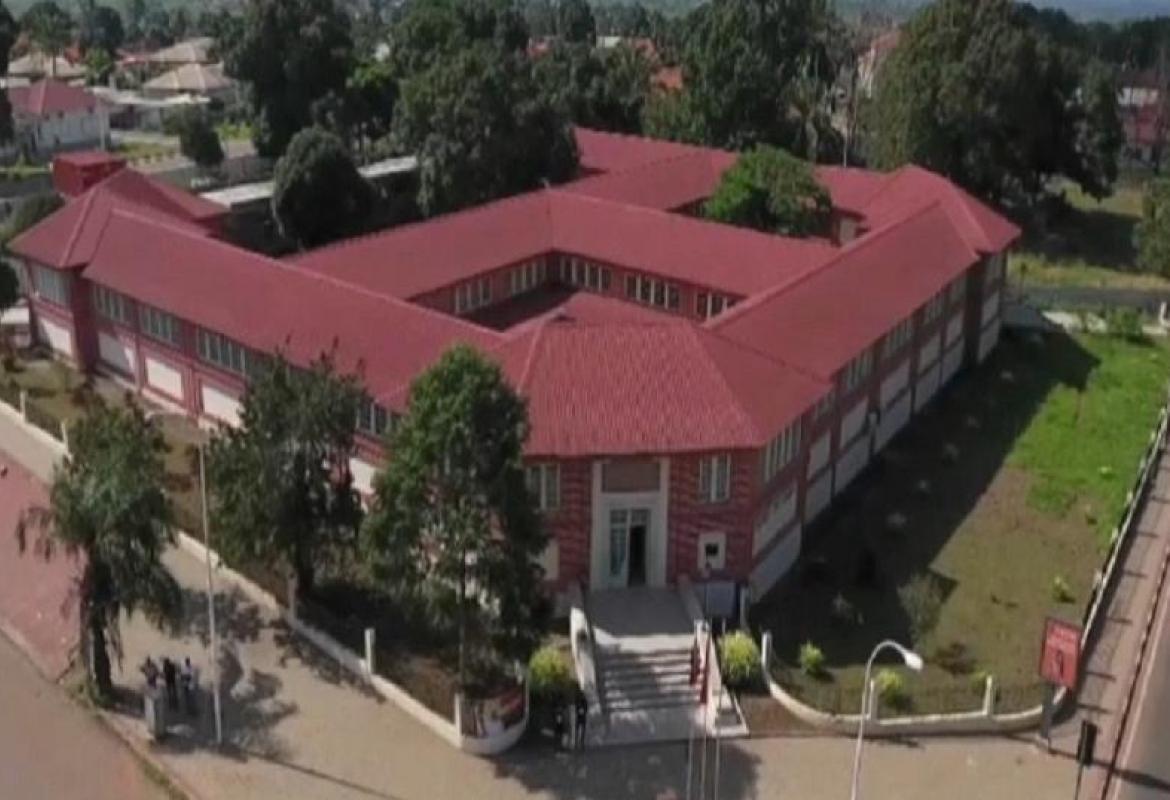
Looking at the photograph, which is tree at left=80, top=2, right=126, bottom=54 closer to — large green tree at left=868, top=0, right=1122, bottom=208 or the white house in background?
the white house in background

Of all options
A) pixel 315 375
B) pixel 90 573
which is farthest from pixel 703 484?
pixel 90 573

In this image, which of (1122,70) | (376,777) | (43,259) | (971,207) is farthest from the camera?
(1122,70)

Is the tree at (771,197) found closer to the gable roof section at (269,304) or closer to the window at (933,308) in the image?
the window at (933,308)

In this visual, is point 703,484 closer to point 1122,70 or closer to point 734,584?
point 734,584

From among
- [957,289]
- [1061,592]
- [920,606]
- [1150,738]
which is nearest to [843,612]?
[920,606]

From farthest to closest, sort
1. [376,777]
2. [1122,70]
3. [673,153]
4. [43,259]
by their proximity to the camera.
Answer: [1122,70], [673,153], [43,259], [376,777]

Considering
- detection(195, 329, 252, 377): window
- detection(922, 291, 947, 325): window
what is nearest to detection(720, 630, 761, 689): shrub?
detection(195, 329, 252, 377): window
